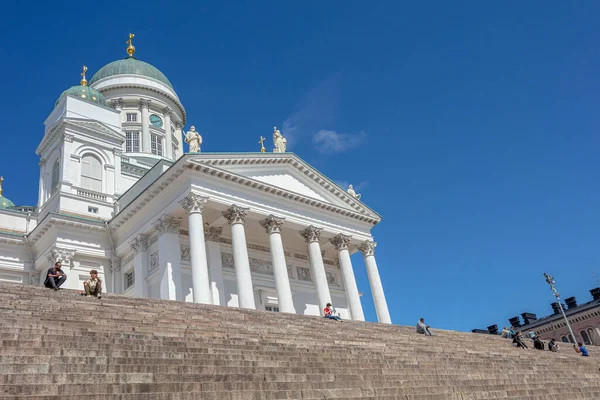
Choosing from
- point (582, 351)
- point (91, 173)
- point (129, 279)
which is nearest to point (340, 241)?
point (129, 279)

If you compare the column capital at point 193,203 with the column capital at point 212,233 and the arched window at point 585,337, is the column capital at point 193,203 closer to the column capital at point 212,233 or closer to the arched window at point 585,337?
the column capital at point 212,233

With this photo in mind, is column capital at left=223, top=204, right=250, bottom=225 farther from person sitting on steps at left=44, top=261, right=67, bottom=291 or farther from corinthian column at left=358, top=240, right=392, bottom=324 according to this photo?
person sitting on steps at left=44, top=261, right=67, bottom=291

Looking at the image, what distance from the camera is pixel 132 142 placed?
141 feet

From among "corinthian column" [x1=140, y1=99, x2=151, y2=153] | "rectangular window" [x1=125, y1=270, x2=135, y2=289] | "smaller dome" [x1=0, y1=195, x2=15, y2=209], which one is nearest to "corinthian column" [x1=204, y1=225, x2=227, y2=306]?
"rectangular window" [x1=125, y1=270, x2=135, y2=289]

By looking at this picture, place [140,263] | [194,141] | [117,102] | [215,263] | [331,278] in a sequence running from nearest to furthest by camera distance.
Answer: [140,263] < [194,141] < [215,263] < [331,278] < [117,102]

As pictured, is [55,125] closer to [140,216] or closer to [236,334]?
[140,216]

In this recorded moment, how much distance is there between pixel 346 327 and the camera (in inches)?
683

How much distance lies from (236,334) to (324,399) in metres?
4.61

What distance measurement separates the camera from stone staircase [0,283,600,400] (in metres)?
7.18

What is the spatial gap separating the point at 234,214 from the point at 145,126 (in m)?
21.8

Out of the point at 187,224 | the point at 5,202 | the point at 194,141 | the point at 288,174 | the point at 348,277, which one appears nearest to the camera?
the point at 194,141

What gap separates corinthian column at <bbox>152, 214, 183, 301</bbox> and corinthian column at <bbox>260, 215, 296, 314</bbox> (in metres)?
4.72

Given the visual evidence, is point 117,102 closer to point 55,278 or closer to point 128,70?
point 128,70

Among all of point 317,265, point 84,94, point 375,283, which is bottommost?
point 375,283
